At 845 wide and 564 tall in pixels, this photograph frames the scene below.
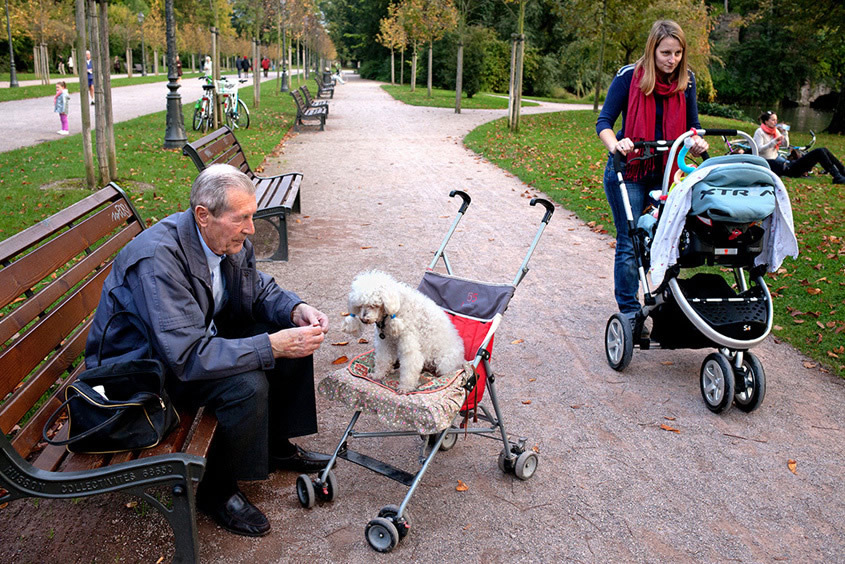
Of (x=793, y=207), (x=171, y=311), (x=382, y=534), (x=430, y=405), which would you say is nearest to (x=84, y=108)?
(x=171, y=311)

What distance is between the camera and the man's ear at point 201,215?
3.03m

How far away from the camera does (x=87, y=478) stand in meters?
2.44

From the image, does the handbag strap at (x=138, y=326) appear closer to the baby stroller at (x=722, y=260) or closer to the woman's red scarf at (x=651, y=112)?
the baby stroller at (x=722, y=260)

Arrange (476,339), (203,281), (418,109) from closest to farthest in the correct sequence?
1. (203,281)
2. (476,339)
3. (418,109)

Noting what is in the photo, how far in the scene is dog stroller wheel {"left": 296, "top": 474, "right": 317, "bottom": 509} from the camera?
3.25m

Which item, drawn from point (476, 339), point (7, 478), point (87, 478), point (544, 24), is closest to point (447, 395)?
point (476, 339)

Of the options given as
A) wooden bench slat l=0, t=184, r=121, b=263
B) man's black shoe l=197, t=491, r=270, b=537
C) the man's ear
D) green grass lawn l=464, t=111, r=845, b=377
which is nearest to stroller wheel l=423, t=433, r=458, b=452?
man's black shoe l=197, t=491, r=270, b=537

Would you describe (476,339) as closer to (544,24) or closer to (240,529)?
(240,529)

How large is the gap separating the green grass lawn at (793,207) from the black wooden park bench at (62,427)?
179 inches

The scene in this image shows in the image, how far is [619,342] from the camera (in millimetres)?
4852

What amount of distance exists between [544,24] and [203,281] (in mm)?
47274

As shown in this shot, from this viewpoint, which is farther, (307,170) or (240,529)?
(307,170)

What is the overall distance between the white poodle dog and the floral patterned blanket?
82mm

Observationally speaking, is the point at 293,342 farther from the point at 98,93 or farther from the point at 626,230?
the point at 98,93
